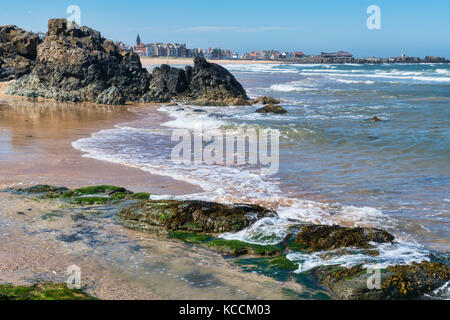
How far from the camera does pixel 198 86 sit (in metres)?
28.3

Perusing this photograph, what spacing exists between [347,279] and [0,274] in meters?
3.67

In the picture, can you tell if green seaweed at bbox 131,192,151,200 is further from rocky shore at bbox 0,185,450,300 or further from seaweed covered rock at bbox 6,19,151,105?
seaweed covered rock at bbox 6,19,151,105

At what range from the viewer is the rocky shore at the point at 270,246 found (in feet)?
14.6

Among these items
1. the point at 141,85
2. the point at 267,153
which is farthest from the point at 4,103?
the point at 267,153

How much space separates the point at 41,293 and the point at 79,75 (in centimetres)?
2681

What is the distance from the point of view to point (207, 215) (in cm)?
641

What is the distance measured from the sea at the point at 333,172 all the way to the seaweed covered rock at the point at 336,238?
0.59 ft

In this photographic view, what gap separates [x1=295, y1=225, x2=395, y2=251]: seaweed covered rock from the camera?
550cm

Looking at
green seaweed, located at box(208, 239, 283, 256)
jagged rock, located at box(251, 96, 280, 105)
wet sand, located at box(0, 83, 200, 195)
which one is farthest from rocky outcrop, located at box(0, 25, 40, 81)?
green seaweed, located at box(208, 239, 283, 256)

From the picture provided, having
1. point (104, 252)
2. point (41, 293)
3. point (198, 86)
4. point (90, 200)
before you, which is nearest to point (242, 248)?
point (104, 252)

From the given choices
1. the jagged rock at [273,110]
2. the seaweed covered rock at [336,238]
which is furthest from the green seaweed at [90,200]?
the jagged rock at [273,110]

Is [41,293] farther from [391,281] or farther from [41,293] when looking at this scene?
[391,281]

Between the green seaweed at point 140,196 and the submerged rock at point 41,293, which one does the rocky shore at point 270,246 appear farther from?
the submerged rock at point 41,293

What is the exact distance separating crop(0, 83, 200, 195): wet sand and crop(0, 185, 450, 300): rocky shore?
3.67 ft
